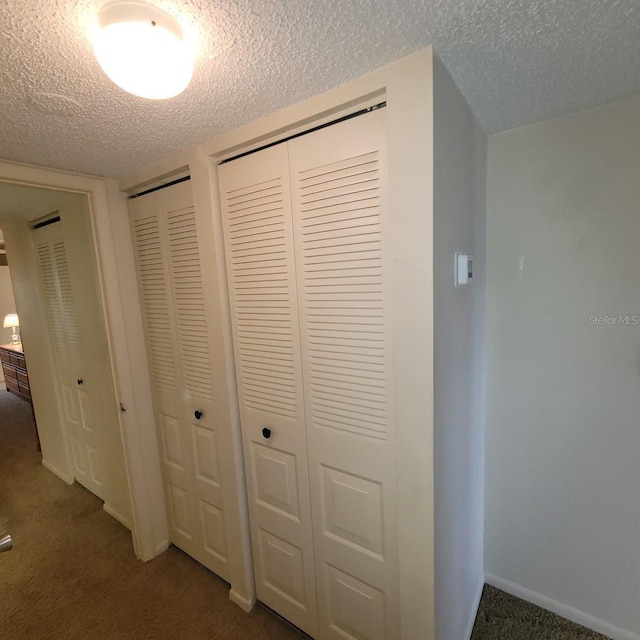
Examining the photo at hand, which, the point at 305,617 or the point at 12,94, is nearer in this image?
the point at 12,94

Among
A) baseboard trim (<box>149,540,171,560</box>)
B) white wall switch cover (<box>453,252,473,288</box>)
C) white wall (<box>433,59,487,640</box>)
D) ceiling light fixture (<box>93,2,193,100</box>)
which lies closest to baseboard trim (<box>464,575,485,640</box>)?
white wall (<box>433,59,487,640</box>)

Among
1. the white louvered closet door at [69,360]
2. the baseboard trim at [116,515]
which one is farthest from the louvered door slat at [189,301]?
the baseboard trim at [116,515]

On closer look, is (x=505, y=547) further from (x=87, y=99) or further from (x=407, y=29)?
(x=87, y=99)

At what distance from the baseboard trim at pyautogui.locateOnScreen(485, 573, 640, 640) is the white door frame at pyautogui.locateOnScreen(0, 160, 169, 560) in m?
1.89

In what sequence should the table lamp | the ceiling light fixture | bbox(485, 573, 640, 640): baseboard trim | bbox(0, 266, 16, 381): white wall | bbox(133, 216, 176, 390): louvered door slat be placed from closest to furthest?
the ceiling light fixture
bbox(485, 573, 640, 640): baseboard trim
bbox(133, 216, 176, 390): louvered door slat
the table lamp
bbox(0, 266, 16, 381): white wall

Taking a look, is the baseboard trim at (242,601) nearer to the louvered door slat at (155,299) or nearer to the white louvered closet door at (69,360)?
the louvered door slat at (155,299)

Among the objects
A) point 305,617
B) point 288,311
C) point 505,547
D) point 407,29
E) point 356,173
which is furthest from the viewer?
point 505,547

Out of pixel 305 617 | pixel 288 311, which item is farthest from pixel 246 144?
pixel 305 617

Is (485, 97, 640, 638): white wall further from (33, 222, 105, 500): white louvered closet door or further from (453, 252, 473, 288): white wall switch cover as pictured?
(33, 222, 105, 500): white louvered closet door

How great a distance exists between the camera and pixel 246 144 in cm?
129

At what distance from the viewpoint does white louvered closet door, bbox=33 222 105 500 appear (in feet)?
7.45

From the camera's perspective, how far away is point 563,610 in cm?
152

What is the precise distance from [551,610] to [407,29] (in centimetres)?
234

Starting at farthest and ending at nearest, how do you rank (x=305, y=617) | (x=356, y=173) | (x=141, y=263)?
1. (x=141, y=263)
2. (x=305, y=617)
3. (x=356, y=173)
